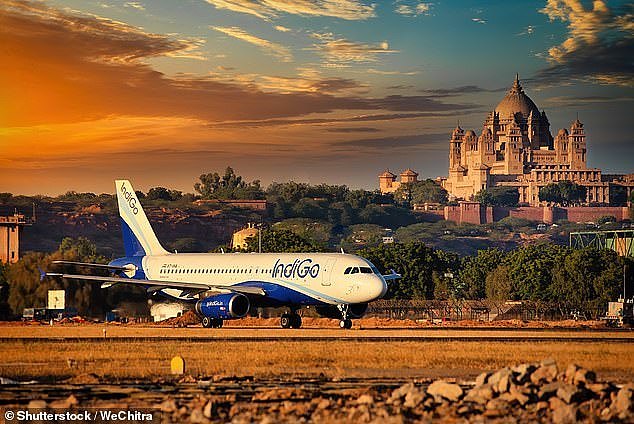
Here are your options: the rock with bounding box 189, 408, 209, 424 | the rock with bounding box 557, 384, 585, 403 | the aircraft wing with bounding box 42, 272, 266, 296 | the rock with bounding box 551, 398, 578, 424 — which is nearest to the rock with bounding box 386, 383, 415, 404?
the rock with bounding box 557, 384, 585, 403

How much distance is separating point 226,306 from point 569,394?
145ft

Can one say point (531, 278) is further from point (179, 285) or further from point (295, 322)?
point (179, 285)

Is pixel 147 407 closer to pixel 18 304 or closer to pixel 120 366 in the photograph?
pixel 120 366

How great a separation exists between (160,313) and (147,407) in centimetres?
6565

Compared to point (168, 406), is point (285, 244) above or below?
above

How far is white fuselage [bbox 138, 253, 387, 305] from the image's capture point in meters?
68.1

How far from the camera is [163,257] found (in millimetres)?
82562

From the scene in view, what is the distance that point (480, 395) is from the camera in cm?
2689

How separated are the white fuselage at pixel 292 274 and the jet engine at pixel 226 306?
103 inches

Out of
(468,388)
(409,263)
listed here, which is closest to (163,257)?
(468,388)

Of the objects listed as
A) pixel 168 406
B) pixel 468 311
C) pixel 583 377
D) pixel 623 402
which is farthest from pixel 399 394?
pixel 468 311

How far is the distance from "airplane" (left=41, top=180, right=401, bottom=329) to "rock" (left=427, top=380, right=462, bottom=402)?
1559 inches

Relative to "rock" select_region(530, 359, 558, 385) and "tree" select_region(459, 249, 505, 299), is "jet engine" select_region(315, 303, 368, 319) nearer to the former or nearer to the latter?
"rock" select_region(530, 359, 558, 385)

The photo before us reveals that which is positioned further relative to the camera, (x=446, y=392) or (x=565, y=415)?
(x=446, y=392)
